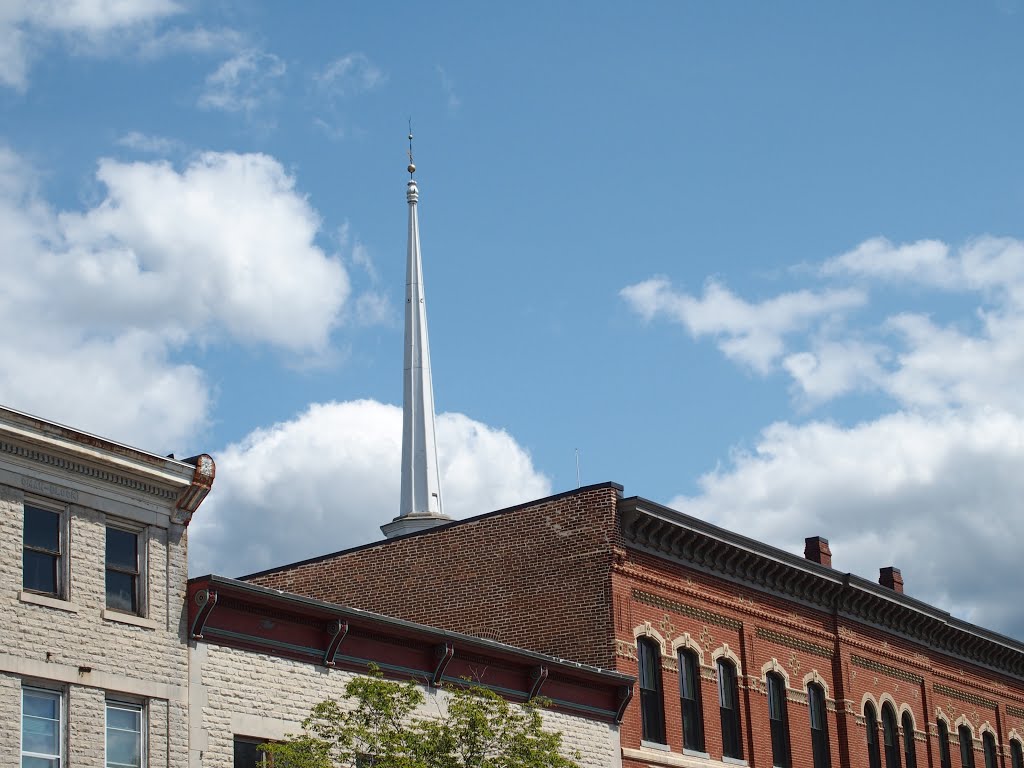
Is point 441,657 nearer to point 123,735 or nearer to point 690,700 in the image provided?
point 123,735

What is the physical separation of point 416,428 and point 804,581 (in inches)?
548

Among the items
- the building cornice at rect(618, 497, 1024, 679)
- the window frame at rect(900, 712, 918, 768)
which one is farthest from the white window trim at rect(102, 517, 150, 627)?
the window frame at rect(900, 712, 918, 768)

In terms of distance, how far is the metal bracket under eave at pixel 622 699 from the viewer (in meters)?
33.1

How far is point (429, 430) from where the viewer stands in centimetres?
4900

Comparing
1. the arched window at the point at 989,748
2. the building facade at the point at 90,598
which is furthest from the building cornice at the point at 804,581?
the building facade at the point at 90,598

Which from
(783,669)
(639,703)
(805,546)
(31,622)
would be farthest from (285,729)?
(805,546)

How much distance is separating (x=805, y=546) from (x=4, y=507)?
27.1 meters

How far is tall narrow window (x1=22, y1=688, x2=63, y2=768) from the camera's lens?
866 inches

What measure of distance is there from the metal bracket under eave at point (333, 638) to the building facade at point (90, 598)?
120 inches

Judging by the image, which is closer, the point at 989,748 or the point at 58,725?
the point at 58,725

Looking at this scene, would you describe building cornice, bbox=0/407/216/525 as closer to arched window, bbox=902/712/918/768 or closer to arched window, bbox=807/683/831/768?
arched window, bbox=807/683/831/768

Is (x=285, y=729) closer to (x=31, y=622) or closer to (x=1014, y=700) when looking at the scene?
(x=31, y=622)

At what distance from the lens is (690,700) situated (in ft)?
119

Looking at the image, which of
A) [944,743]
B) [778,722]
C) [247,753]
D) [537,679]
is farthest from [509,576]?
[944,743]
